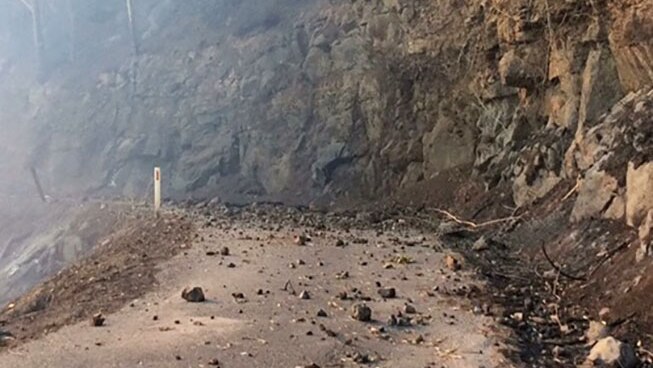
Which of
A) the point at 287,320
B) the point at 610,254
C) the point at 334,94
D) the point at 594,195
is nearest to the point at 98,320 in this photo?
the point at 287,320

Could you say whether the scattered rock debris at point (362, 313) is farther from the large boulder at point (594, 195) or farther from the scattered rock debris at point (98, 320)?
the large boulder at point (594, 195)

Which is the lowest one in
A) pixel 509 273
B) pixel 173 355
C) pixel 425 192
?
pixel 425 192

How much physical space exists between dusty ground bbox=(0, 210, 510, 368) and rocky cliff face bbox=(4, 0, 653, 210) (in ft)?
13.6

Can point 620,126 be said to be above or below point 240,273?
above

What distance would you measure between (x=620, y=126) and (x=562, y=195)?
1747 millimetres

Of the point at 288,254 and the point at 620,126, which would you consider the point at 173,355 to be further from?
the point at 620,126

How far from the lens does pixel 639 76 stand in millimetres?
11891

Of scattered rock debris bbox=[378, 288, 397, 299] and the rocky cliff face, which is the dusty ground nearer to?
scattered rock debris bbox=[378, 288, 397, 299]

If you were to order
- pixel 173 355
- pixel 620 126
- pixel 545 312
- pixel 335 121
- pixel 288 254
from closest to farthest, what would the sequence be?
pixel 173 355 < pixel 545 312 < pixel 620 126 < pixel 288 254 < pixel 335 121

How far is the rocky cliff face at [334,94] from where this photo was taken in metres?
14.0

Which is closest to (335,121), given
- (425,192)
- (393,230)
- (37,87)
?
(425,192)

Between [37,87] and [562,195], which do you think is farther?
[37,87]

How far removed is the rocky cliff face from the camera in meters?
14.0

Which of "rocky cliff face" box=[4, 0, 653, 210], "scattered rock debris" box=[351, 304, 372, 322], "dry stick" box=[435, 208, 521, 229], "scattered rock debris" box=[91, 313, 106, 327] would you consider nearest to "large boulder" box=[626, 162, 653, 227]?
"rocky cliff face" box=[4, 0, 653, 210]
